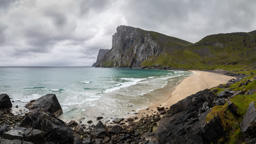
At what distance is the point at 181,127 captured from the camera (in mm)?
10125

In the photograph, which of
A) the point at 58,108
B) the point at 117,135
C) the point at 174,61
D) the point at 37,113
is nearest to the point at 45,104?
the point at 58,108

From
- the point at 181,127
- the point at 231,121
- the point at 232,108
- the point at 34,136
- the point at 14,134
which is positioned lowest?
the point at 34,136

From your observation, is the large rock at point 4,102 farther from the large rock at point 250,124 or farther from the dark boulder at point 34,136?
the large rock at point 250,124

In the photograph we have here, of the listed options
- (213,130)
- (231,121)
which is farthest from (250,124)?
(213,130)

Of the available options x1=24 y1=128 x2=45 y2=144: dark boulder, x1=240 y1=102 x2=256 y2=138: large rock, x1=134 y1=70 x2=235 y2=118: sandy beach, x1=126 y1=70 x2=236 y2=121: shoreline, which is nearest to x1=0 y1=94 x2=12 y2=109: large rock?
x1=24 y1=128 x2=45 y2=144: dark boulder

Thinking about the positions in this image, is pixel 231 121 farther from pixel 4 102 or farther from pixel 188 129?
pixel 4 102

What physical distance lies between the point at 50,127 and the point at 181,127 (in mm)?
10920

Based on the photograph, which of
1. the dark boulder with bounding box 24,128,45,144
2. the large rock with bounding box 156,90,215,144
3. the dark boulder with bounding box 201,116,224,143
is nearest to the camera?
the dark boulder with bounding box 201,116,224,143

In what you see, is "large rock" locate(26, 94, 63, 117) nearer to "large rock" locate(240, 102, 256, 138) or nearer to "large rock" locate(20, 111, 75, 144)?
"large rock" locate(20, 111, 75, 144)

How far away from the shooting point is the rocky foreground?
279 inches

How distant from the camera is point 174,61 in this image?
199m

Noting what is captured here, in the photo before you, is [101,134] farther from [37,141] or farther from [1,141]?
[1,141]

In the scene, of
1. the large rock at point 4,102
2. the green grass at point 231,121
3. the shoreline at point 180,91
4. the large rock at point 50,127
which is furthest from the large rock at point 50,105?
the green grass at point 231,121

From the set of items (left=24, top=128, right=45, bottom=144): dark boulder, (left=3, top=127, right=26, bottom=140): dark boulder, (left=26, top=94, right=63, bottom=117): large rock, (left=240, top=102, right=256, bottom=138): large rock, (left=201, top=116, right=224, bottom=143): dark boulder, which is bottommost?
(left=26, top=94, right=63, bottom=117): large rock
